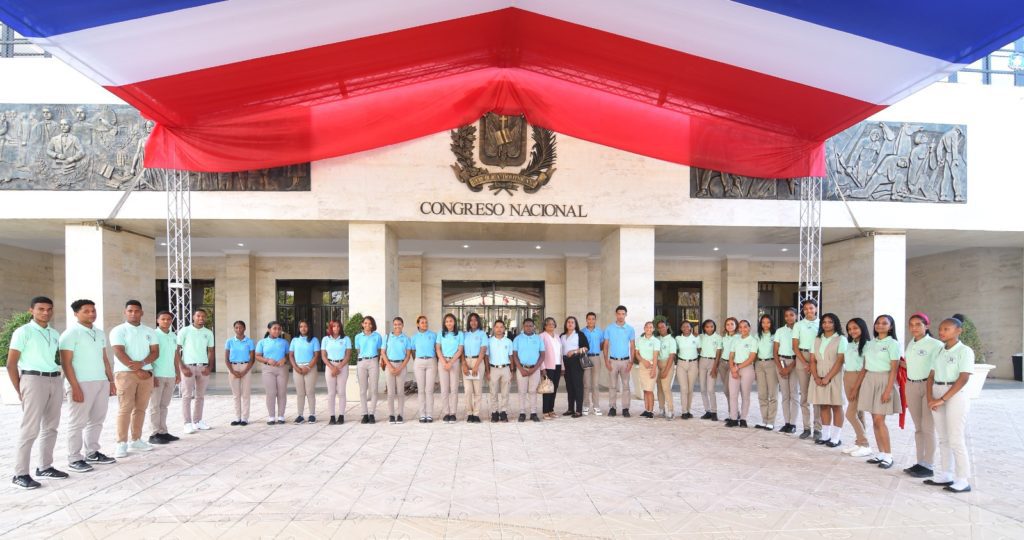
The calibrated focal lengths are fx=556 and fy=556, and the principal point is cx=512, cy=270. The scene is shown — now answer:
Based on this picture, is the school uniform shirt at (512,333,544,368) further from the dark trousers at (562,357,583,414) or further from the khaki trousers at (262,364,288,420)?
the khaki trousers at (262,364,288,420)

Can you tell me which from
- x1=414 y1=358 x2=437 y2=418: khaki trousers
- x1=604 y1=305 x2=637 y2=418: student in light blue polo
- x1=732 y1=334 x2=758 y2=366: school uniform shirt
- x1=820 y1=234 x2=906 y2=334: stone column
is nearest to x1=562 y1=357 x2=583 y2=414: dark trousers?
x1=604 y1=305 x2=637 y2=418: student in light blue polo

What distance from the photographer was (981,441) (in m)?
7.14

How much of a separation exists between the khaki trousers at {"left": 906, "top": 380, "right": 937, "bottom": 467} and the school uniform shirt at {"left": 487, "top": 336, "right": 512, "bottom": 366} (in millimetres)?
4828

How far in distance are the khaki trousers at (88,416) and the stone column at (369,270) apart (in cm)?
545

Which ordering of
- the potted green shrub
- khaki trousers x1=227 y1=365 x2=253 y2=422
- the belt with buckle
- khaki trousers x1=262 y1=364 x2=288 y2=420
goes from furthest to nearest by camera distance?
1. the potted green shrub
2. khaki trousers x1=227 y1=365 x2=253 y2=422
3. khaki trousers x1=262 y1=364 x2=288 y2=420
4. the belt with buckle

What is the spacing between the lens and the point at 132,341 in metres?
6.33

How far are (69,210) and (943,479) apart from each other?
14.0 m

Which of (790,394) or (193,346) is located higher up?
(193,346)

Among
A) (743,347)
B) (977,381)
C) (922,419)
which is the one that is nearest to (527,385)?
(743,347)

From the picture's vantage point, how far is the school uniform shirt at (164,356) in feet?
22.2

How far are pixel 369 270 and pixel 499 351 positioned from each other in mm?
4319

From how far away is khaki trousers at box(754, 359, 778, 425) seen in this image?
25.1 feet

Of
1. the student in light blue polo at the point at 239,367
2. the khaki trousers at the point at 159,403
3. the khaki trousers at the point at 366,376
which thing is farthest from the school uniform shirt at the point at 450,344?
the khaki trousers at the point at 159,403

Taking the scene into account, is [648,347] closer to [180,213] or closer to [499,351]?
[499,351]
